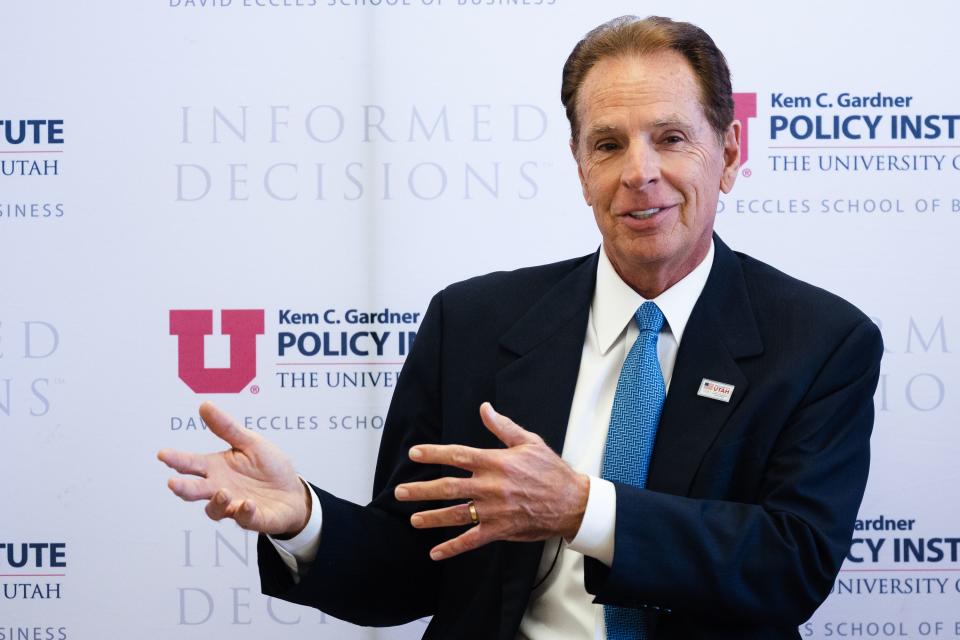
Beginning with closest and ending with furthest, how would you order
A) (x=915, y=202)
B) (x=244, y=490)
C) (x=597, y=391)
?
(x=244, y=490) → (x=597, y=391) → (x=915, y=202)

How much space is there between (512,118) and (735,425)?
3.69 feet

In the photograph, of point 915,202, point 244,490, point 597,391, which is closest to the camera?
point 244,490

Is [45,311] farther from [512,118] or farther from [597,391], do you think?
[597,391]

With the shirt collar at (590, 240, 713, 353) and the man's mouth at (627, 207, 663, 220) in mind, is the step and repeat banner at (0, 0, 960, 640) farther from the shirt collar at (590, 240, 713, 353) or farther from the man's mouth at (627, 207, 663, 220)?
the man's mouth at (627, 207, 663, 220)

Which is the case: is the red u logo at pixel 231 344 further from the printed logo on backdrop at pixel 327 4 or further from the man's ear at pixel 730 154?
the man's ear at pixel 730 154

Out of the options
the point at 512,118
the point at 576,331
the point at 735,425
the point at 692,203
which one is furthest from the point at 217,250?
the point at 735,425

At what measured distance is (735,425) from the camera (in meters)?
1.74

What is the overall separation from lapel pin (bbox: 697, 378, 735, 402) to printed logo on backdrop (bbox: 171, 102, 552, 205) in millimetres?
940

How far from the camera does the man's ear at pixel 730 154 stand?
2.00 meters

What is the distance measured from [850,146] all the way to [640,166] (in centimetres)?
95

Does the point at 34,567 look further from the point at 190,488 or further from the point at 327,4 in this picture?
the point at 327,4

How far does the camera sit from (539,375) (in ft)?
6.25

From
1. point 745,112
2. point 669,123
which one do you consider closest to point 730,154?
point 669,123

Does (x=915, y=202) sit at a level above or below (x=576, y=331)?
above
